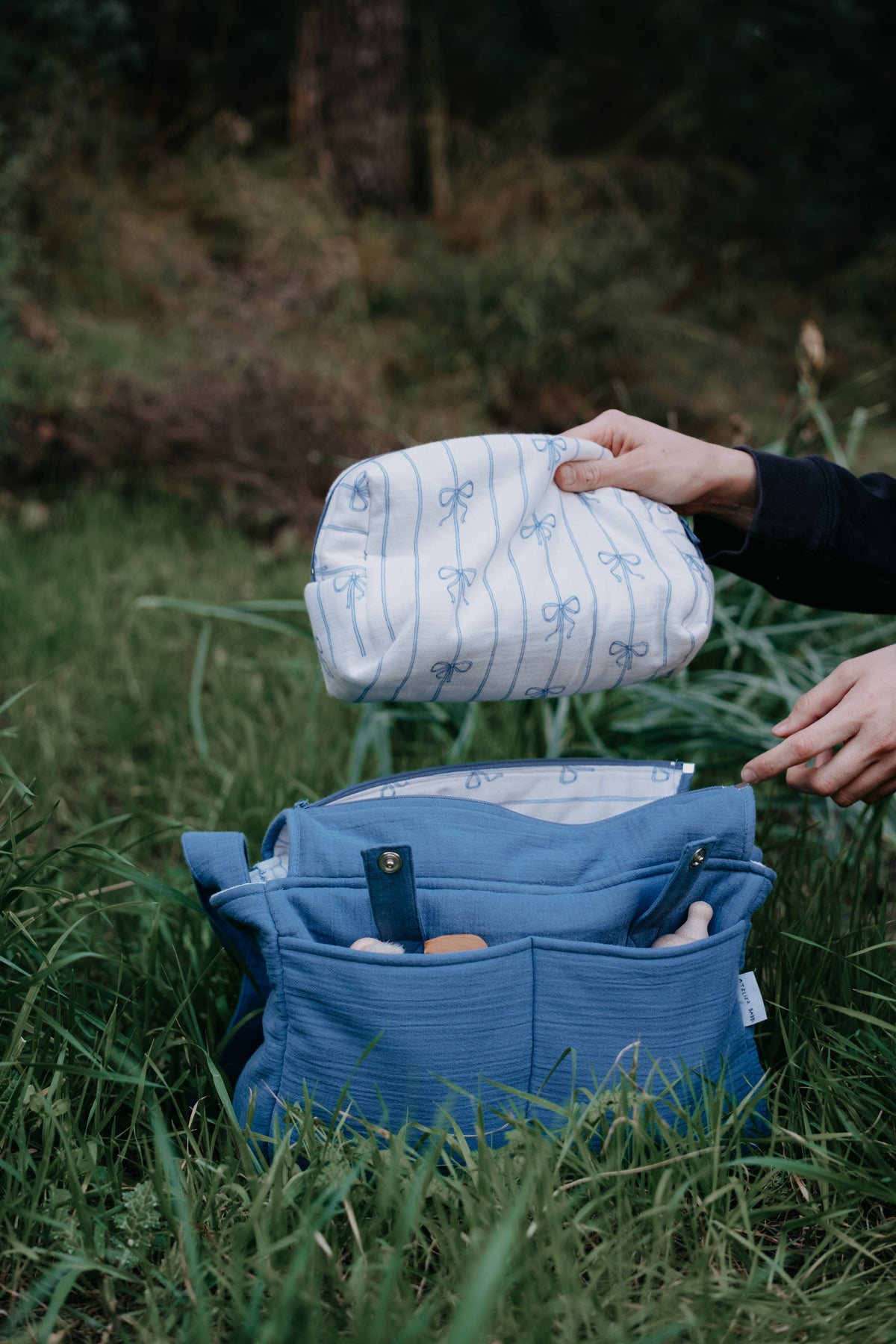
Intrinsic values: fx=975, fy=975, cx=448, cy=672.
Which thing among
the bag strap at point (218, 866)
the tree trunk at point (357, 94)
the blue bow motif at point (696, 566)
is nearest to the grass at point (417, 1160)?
the bag strap at point (218, 866)

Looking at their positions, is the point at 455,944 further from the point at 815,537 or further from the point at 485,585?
the point at 815,537

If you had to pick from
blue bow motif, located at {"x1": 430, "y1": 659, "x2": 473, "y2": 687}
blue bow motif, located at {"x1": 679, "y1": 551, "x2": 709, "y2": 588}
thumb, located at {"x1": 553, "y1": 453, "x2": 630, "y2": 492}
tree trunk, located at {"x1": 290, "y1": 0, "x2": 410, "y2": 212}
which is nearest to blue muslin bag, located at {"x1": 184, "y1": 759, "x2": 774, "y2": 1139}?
blue bow motif, located at {"x1": 430, "y1": 659, "x2": 473, "y2": 687}

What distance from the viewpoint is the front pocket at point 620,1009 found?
3.35 ft

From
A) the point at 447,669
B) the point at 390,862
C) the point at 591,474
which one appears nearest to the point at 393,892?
the point at 390,862

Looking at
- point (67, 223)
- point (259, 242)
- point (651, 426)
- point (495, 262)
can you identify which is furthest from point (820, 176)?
point (651, 426)

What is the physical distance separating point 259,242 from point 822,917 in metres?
4.03

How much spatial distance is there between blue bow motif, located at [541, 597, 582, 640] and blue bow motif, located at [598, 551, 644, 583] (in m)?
0.07

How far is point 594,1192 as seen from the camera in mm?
965

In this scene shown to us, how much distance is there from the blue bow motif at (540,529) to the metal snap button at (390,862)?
1.30 feet

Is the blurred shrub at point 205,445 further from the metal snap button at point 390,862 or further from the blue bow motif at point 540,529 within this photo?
the metal snap button at point 390,862

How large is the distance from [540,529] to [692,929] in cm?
49

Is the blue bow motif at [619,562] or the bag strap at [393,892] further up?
the blue bow motif at [619,562]

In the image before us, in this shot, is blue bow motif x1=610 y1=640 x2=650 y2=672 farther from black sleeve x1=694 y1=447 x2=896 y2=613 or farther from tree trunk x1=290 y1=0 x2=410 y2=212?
tree trunk x1=290 y1=0 x2=410 y2=212

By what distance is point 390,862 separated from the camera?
1.00m
